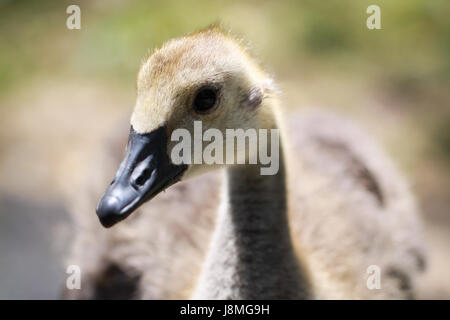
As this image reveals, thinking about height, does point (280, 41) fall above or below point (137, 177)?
above

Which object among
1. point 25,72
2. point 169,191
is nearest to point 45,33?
point 25,72

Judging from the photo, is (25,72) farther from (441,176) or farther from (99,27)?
(441,176)

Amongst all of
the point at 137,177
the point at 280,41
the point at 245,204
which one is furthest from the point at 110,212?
the point at 280,41

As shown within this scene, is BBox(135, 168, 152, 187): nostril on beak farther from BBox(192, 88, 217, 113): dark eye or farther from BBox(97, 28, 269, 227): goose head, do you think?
BBox(192, 88, 217, 113): dark eye

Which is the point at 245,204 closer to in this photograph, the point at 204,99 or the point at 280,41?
the point at 204,99

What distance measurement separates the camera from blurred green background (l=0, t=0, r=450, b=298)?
3725 millimetres

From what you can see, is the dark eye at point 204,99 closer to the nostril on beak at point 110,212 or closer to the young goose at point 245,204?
the young goose at point 245,204

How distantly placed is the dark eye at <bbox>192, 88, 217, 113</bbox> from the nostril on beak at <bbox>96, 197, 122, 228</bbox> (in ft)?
1.10

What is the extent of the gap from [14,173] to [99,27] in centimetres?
125

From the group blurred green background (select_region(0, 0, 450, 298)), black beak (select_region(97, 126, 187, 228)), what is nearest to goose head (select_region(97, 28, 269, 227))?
black beak (select_region(97, 126, 187, 228))

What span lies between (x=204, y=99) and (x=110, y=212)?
0.39 metres

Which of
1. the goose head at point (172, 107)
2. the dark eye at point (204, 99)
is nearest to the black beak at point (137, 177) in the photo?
the goose head at point (172, 107)

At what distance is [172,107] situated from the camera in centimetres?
175

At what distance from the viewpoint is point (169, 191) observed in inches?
105
